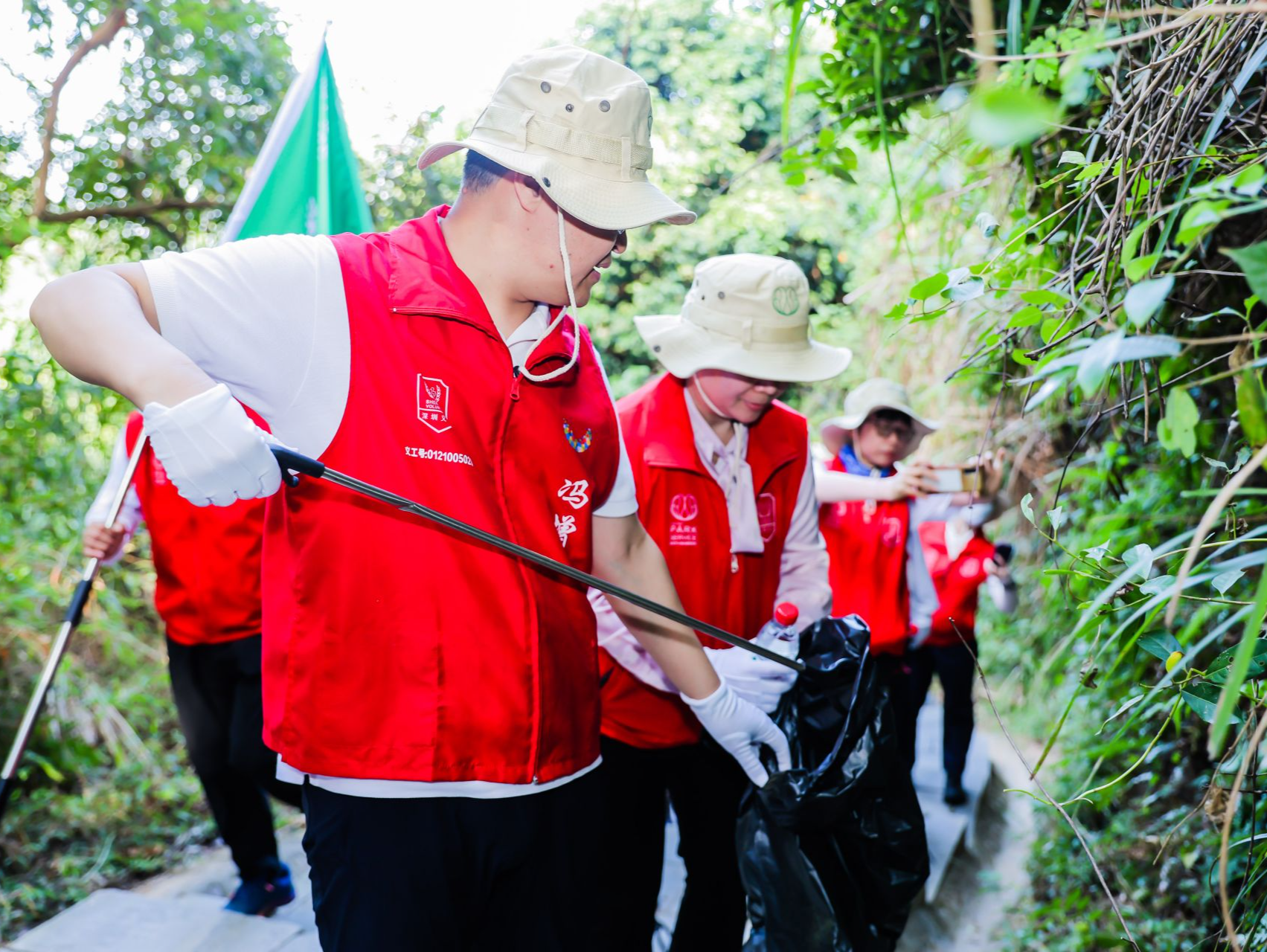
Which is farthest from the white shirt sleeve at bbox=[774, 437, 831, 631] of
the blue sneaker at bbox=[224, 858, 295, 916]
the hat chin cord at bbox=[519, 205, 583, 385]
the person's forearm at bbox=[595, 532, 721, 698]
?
the blue sneaker at bbox=[224, 858, 295, 916]

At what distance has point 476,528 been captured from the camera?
176cm

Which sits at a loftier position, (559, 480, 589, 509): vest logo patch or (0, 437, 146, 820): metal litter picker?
(559, 480, 589, 509): vest logo patch

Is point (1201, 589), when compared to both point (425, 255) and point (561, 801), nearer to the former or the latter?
point (561, 801)

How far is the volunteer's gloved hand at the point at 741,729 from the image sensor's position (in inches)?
96.0

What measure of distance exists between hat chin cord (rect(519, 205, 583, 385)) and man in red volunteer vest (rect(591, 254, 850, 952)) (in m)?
0.73

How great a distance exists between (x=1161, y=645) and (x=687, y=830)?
67.0 inches

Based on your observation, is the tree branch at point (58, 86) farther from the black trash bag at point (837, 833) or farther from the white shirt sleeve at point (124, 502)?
the black trash bag at point (837, 833)

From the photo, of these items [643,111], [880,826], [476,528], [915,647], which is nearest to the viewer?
[476,528]

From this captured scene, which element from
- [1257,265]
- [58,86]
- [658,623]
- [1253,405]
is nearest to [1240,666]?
[1253,405]

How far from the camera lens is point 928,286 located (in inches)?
61.0

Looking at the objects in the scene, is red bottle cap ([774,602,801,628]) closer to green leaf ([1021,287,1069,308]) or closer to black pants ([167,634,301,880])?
green leaf ([1021,287,1069,308])

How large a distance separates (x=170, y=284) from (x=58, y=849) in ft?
12.2

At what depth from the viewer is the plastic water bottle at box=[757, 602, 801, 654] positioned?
107 inches

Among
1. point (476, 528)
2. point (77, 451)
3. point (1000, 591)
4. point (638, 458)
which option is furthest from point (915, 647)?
point (77, 451)
